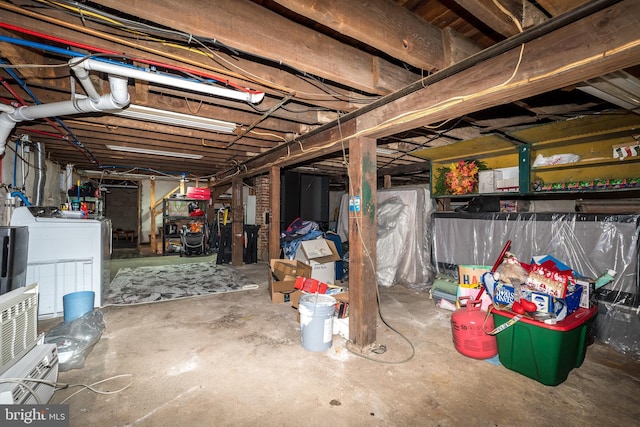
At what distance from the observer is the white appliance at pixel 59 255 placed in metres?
3.39

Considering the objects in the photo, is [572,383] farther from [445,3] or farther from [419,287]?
[445,3]

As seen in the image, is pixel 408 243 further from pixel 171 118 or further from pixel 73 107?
pixel 73 107

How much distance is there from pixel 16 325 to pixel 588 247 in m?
5.32

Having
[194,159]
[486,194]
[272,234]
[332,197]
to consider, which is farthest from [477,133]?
[332,197]

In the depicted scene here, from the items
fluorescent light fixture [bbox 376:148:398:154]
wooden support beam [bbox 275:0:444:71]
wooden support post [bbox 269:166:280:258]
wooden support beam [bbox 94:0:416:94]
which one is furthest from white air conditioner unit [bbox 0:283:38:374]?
fluorescent light fixture [bbox 376:148:398:154]

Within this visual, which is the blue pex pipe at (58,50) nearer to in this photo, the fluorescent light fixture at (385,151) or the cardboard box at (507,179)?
the fluorescent light fixture at (385,151)

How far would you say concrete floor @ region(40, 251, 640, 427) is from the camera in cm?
182

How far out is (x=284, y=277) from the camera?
161 inches

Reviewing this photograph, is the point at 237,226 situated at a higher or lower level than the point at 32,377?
higher

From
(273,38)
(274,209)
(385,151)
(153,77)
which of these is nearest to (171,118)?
(153,77)

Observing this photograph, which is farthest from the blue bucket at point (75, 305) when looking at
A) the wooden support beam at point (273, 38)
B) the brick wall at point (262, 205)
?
A: the brick wall at point (262, 205)

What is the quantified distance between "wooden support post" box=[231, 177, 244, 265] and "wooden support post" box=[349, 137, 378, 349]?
454cm

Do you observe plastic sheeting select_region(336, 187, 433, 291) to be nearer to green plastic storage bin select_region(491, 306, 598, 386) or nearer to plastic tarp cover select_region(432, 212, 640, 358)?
plastic tarp cover select_region(432, 212, 640, 358)

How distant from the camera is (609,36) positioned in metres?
1.27
